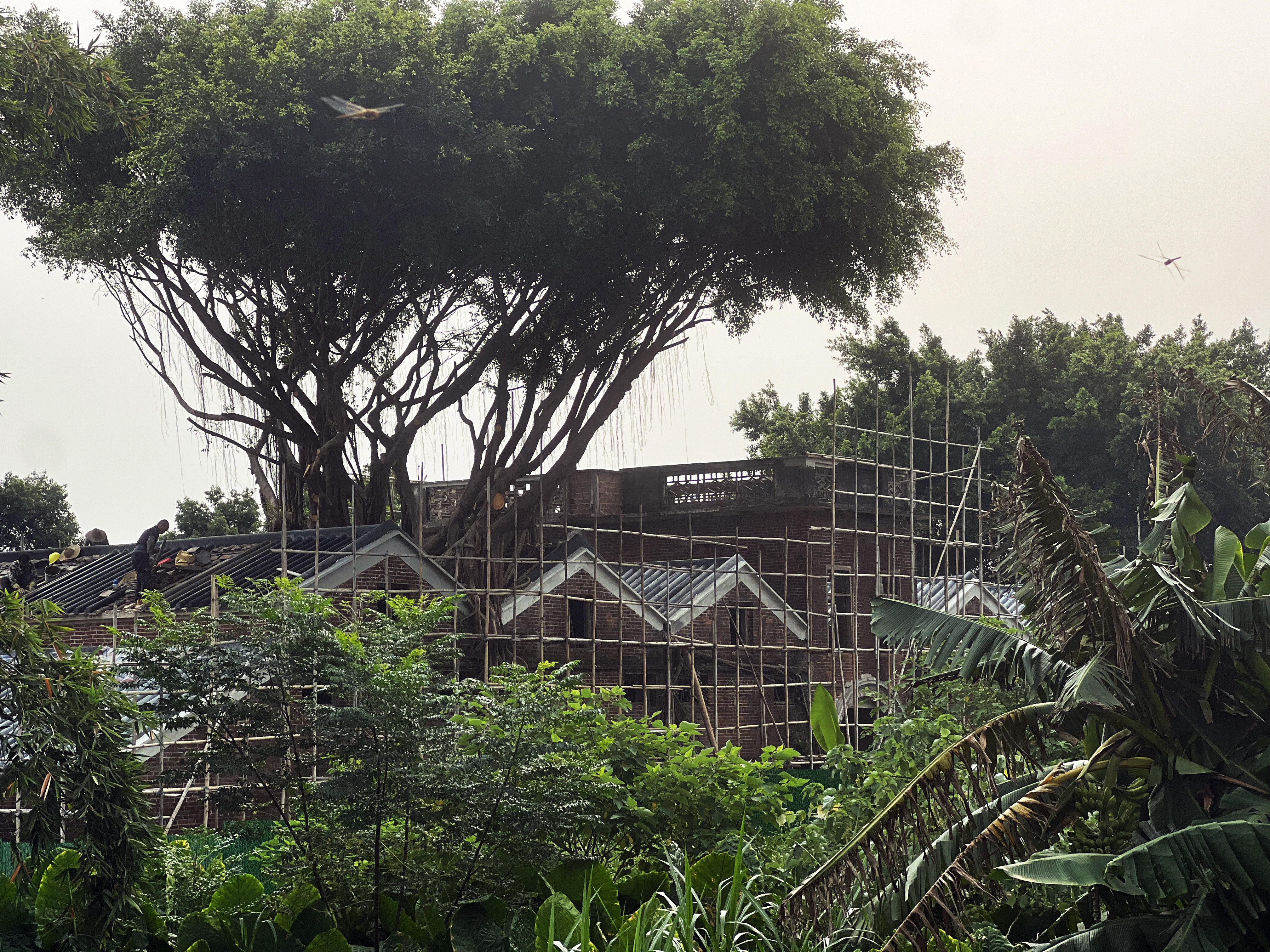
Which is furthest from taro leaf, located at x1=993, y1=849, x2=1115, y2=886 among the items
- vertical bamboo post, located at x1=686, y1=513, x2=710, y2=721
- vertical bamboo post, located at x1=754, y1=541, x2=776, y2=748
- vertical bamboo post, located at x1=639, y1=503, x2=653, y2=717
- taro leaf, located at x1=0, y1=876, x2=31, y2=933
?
vertical bamboo post, located at x1=754, y1=541, x2=776, y2=748

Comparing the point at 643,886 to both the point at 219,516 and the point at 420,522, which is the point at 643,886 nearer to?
the point at 420,522

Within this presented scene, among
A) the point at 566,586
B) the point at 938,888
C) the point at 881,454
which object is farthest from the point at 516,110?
the point at 881,454

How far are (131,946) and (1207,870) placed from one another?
6378 millimetres

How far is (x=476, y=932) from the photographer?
8688 millimetres

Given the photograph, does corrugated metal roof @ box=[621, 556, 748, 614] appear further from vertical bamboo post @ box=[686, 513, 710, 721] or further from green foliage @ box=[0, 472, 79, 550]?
green foliage @ box=[0, 472, 79, 550]

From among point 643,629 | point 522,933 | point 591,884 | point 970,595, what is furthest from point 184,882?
point 970,595

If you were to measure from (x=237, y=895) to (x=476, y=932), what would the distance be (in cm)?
170

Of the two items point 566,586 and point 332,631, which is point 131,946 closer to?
point 332,631

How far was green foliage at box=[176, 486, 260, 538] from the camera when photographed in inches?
1606

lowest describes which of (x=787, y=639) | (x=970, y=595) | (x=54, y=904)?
(x=54, y=904)

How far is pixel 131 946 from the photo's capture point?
28.3 ft

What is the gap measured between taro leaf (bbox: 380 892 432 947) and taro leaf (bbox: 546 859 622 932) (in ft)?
2.94

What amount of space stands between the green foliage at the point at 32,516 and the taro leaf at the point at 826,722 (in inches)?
1387

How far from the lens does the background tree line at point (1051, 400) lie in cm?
3734
